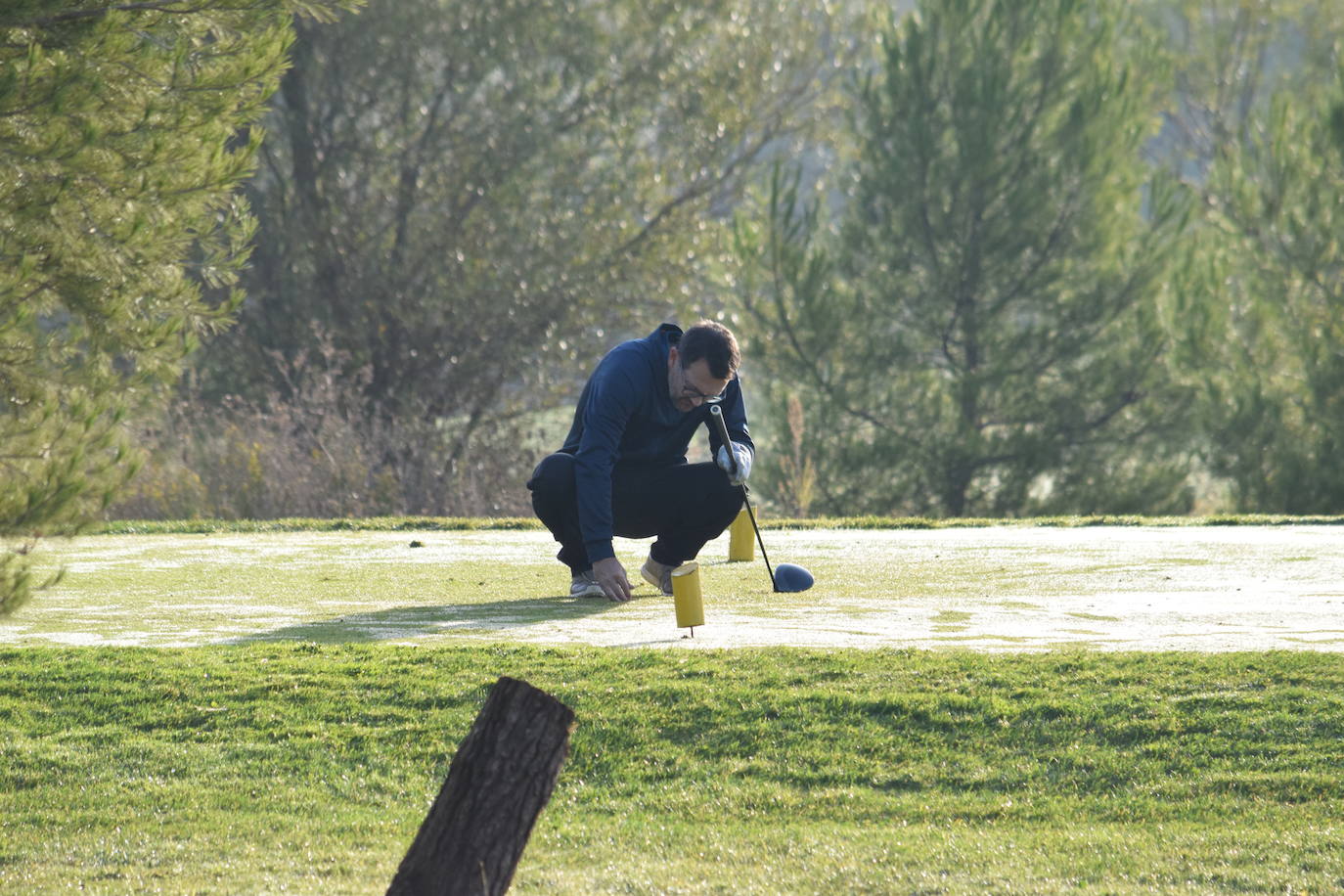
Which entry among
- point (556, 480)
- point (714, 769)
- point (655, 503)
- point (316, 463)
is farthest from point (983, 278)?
point (714, 769)

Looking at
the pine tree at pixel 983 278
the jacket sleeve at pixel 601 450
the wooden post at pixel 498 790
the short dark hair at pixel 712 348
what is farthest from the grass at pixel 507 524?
the pine tree at pixel 983 278

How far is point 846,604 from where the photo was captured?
24.6ft

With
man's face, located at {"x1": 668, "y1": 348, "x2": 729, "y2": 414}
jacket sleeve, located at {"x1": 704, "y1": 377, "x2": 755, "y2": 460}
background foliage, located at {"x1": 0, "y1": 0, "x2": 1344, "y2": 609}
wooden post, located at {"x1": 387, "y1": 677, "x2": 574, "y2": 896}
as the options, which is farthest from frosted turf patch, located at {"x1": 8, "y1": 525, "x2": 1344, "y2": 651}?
background foliage, located at {"x1": 0, "y1": 0, "x2": 1344, "y2": 609}

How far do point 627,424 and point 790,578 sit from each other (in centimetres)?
114

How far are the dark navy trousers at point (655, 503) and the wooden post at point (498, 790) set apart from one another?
13.1 feet

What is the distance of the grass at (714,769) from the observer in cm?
421

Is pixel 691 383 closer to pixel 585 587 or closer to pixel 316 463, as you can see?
pixel 585 587

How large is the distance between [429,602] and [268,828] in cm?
322

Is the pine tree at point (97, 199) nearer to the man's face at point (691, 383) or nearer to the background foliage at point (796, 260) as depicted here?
the man's face at point (691, 383)

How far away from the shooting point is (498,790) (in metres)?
3.59

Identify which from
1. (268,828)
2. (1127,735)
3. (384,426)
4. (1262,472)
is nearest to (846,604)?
(1127,735)

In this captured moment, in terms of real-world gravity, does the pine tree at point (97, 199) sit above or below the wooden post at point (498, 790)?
above

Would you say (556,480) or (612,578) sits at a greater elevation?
(556,480)

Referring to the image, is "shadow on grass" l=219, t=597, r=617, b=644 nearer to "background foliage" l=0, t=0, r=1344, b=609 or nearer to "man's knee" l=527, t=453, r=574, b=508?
"man's knee" l=527, t=453, r=574, b=508
